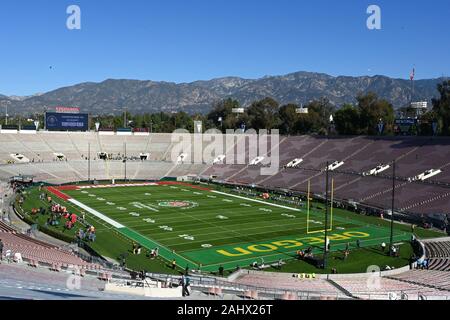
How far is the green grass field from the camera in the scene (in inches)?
1121

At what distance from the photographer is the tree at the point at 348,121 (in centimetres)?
8088

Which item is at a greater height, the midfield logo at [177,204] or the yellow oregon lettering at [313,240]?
the midfield logo at [177,204]

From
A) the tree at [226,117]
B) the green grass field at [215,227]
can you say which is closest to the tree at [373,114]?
the tree at [226,117]

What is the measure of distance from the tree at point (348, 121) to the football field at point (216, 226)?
3710 centimetres

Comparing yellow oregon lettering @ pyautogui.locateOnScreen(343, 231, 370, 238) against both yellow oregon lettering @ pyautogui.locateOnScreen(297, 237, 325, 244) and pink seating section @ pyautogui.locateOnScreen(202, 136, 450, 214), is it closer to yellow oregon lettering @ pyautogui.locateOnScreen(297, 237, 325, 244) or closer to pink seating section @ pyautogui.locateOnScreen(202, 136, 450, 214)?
yellow oregon lettering @ pyautogui.locateOnScreen(297, 237, 325, 244)

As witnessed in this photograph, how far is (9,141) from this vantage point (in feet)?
242

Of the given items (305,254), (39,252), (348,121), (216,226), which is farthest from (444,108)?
(39,252)

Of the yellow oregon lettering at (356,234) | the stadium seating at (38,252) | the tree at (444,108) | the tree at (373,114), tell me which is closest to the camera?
the stadium seating at (38,252)

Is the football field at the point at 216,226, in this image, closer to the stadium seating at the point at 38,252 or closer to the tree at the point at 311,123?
the stadium seating at the point at 38,252

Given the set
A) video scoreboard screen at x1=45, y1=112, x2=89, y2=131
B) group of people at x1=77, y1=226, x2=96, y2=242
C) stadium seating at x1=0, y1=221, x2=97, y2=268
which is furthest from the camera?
video scoreboard screen at x1=45, y1=112, x2=89, y2=131

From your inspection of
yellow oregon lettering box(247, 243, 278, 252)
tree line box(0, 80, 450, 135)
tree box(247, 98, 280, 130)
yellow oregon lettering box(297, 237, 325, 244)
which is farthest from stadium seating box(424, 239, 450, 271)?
tree box(247, 98, 280, 130)

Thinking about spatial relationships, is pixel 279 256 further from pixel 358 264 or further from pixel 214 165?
pixel 214 165

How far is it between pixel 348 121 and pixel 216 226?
173ft
